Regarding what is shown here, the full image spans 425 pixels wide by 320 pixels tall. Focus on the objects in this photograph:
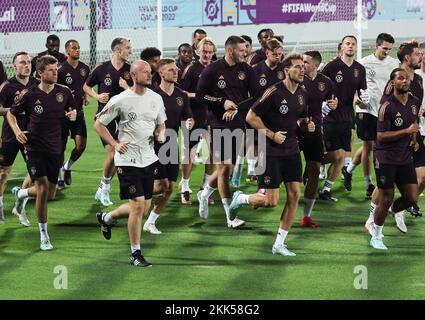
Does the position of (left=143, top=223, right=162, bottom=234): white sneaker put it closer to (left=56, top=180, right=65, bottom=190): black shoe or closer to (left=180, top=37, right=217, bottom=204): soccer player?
(left=180, top=37, right=217, bottom=204): soccer player

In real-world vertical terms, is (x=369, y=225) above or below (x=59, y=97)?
below

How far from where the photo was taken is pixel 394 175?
11.4 m

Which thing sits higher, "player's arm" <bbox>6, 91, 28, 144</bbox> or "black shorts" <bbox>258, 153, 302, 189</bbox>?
"player's arm" <bbox>6, 91, 28, 144</bbox>

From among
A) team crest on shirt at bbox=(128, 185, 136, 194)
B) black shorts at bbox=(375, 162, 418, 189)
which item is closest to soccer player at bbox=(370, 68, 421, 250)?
black shorts at bbox=(375, 162, 418, 189)

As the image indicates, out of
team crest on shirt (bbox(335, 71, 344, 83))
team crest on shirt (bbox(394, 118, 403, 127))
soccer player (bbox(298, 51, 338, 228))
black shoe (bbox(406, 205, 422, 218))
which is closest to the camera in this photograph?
team crest on shirt (bbox(394, 118, 403, 127))

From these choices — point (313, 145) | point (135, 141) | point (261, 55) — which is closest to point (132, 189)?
point (135, 141)

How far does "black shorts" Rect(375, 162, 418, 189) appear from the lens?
11.3 metres

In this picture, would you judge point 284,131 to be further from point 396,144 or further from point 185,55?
point 185,55

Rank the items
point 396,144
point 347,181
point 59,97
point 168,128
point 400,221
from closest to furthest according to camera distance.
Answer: point 396,144, point 59,97, point 400,221, point 168,128, point 347,181

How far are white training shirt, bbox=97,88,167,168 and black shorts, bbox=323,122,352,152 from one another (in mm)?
4093

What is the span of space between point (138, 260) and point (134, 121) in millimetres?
1373

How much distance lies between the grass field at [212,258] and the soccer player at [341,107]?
55 cm

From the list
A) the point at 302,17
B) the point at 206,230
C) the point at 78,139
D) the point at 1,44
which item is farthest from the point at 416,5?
the point at 206,230
